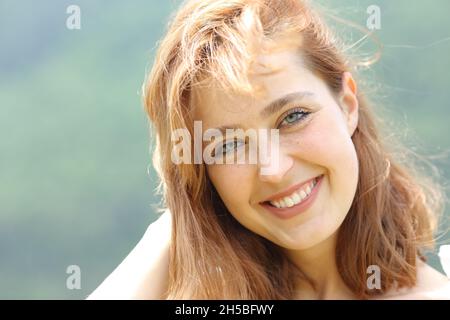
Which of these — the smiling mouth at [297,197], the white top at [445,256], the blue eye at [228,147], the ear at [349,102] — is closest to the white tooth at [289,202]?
the smiling mouth at [297,197]

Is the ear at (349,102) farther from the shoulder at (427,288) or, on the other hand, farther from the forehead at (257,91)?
the shoulder at (427,288)

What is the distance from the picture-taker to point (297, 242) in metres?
1.71

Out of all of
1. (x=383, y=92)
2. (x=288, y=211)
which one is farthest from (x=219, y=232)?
(x=383, y=92)

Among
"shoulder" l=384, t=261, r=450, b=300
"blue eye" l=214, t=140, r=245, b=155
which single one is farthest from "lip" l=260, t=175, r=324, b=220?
"shoulder" l=384, t=261, r=450, b=300

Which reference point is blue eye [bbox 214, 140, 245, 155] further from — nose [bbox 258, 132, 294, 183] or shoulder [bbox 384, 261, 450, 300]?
shoulder [bbox 384, 261, 450, 300]

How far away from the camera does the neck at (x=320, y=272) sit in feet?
6.12

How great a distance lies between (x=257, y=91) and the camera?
1611 millimetres

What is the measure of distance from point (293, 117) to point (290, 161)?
99 mm

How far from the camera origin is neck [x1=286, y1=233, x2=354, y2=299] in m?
1.87

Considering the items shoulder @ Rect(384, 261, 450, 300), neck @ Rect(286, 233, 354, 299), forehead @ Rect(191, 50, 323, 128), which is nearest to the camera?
forehead @ Rect(191, 50, 323, 128)

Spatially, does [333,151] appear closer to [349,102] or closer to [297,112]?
[297,112]

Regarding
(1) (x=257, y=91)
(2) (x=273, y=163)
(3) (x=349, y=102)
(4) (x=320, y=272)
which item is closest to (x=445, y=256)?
(4) (x=320, y=272)

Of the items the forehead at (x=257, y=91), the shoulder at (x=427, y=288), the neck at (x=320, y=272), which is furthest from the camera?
the neck at (x=320, y=272)
